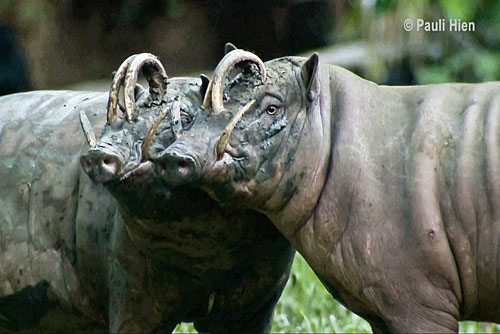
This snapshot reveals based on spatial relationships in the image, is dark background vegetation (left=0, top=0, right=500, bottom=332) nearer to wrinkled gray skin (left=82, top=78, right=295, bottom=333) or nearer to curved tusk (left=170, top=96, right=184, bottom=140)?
wrinkled gray skin (left=82, top=78, right=295, bottom=333)

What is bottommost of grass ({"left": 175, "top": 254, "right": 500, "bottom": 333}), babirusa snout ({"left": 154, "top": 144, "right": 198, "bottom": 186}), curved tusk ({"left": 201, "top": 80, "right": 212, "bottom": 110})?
grass ({"left": 175, "top": 254, "right": 500, "bottom": 333})

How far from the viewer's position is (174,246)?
5109 millimetres

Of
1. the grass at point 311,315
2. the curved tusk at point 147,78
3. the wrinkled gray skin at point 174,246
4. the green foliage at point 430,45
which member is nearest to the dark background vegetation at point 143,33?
the green foliage at point 430,45

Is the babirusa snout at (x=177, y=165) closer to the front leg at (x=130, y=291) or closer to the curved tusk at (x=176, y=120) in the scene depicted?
the curved tusk at (x=176, y=120)

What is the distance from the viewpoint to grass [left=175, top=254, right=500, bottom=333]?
698cm

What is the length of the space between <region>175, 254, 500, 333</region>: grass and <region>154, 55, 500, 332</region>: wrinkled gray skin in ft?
7.03

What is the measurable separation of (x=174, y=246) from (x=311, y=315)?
2.37 metres

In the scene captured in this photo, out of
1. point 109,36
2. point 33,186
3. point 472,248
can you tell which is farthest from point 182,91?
point 109,36

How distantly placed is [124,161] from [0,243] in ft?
4.26

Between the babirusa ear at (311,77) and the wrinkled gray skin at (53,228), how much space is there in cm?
109

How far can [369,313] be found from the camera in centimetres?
480

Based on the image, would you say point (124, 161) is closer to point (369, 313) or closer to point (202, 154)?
point (202, 154)

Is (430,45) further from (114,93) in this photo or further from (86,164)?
(86,164)

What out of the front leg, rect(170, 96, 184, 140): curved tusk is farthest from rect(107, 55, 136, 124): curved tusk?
the front leg
